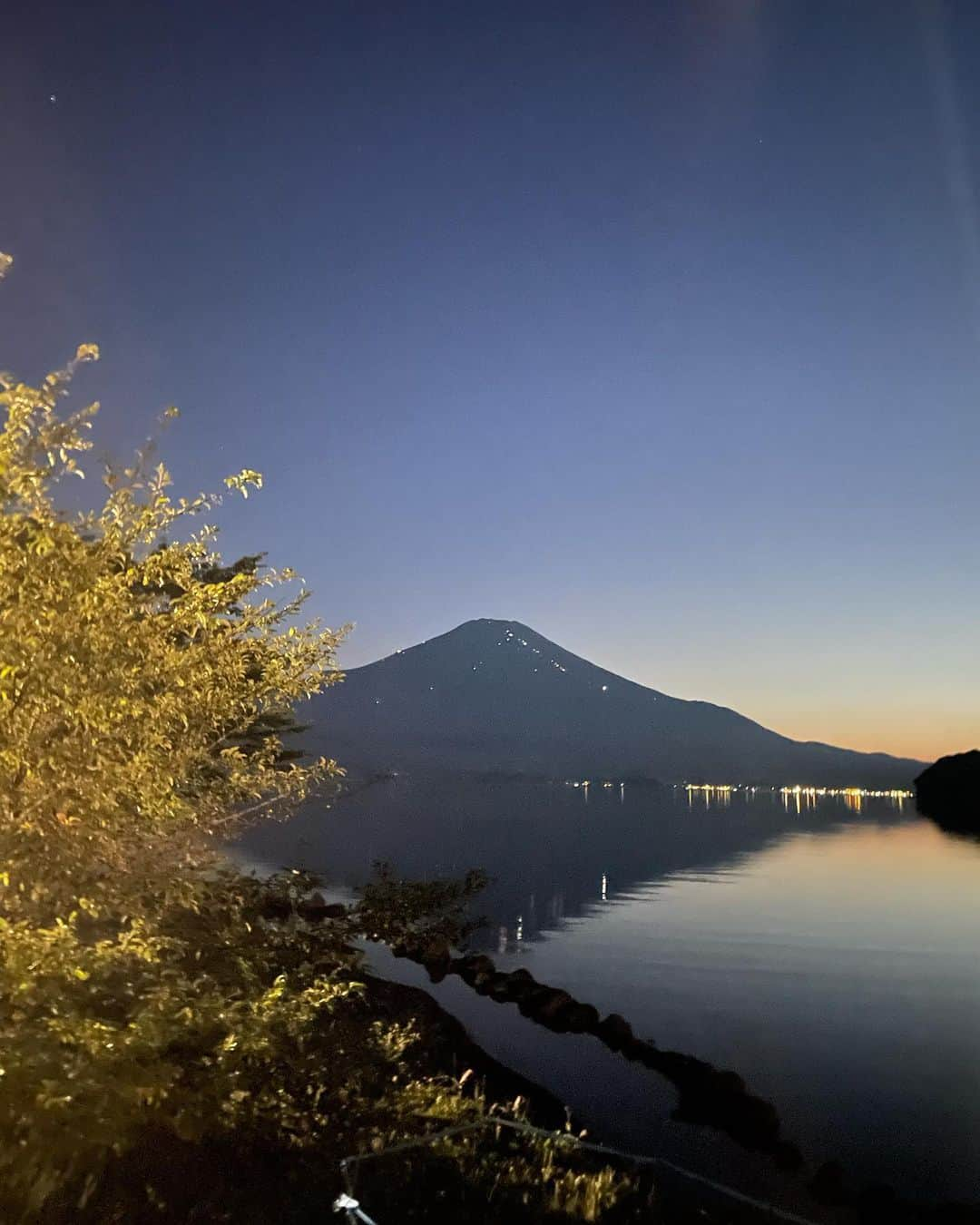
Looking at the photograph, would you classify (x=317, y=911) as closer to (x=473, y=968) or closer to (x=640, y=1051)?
(x=473, y=968)

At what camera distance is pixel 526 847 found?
3282 inches

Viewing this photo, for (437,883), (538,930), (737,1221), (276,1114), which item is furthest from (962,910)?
(276,1114)

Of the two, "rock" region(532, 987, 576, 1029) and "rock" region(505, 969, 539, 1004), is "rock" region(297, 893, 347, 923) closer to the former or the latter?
"rock" region(505, 969, 539, 1004)

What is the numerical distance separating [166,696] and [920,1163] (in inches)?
574

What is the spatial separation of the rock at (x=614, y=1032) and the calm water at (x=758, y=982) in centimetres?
41

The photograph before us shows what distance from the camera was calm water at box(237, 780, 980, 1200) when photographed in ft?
57.3

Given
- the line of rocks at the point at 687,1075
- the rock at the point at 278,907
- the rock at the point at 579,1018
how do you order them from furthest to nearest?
the rock at the point at 579,1018, the rock at the point at 278,907, the line of rocks at the point at 687,1075

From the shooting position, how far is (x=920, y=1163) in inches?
643

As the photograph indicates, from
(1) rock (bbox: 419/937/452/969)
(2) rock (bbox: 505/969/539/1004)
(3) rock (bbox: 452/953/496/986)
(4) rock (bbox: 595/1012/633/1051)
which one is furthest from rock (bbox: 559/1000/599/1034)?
(1) rock (bbox: 419/937/452/969)

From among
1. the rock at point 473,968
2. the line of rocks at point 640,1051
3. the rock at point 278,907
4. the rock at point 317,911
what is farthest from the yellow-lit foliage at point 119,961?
the rock at point 473,968

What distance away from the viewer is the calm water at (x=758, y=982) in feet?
57.3

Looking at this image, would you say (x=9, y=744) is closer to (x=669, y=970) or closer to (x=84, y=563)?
(x=84, y=563)

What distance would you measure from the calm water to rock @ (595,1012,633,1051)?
410 millimetres

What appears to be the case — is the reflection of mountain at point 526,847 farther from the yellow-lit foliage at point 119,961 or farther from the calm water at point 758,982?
the yellow-lit foliage at point 119,961
